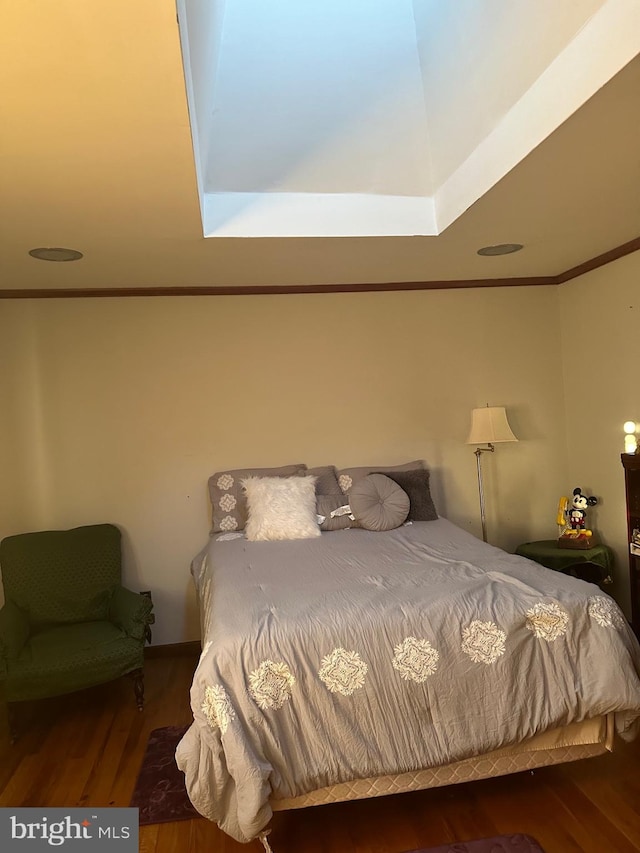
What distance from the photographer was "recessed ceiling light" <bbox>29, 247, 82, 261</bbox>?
292cm

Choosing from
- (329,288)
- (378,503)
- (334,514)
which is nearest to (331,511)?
(334,514)

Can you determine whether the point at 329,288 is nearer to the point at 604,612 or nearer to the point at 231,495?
the point at 231,495

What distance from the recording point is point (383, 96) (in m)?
2.63

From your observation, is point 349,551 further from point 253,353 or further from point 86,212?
point 86,212

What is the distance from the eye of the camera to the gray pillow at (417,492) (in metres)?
3.62

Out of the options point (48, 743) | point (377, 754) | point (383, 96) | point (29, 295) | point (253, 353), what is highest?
point (383, 96)

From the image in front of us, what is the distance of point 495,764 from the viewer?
217 cm

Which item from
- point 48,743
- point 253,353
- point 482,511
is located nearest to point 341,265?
point 253,353

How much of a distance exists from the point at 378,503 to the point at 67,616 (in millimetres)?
1786

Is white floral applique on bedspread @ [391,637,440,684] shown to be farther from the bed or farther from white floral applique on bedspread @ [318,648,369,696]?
white floral applique on bedspread @ [318,648,369,696]

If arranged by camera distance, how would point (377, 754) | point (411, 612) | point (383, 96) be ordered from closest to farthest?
point (377, 754) → point (411, 612) → point (383, 96)

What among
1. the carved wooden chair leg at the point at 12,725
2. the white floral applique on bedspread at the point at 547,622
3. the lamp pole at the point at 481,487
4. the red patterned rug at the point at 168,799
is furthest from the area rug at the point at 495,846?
the lamp pole at the point at 481,487

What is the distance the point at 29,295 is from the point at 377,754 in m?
3.07
